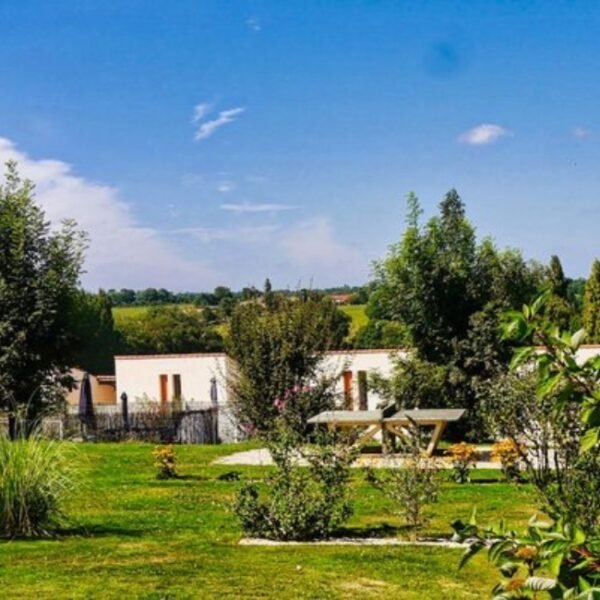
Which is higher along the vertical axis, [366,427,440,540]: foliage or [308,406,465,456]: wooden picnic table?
[308,406,465,456]: wooden picnic table

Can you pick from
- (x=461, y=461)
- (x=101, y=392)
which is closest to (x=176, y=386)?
(x=101, y=392)

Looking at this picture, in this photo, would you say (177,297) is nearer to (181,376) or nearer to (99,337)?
(99,337)

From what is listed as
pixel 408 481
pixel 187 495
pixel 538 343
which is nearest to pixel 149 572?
Answer: pixel 408 481

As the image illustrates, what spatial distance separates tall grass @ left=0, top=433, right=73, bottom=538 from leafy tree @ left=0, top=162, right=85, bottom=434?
1356 cm

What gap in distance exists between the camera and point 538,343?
2.39 metres

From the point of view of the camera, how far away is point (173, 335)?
229 feet

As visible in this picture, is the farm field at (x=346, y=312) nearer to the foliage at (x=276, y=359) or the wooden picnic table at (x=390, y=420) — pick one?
the foliage at (x=276, y=359)

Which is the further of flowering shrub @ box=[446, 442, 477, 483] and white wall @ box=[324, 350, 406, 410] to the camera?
white wall @ box=[324, 350, 406, 410]

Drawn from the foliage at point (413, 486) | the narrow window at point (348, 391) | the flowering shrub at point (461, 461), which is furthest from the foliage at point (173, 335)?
the foliage at point (413, 486)

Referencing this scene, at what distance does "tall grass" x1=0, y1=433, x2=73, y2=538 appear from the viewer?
33.7 ft

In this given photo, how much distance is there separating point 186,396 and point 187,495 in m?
21.3

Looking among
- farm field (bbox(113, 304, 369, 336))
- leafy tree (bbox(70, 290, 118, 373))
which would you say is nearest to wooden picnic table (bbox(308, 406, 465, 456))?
leafy tree (bbox(70, 290, 118, 373))

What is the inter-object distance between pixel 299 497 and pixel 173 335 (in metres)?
60.0

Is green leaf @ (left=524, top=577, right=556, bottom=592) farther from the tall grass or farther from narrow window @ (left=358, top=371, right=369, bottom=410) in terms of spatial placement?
narrow window @ (left=358, top=371, right=369, bottom=410)
